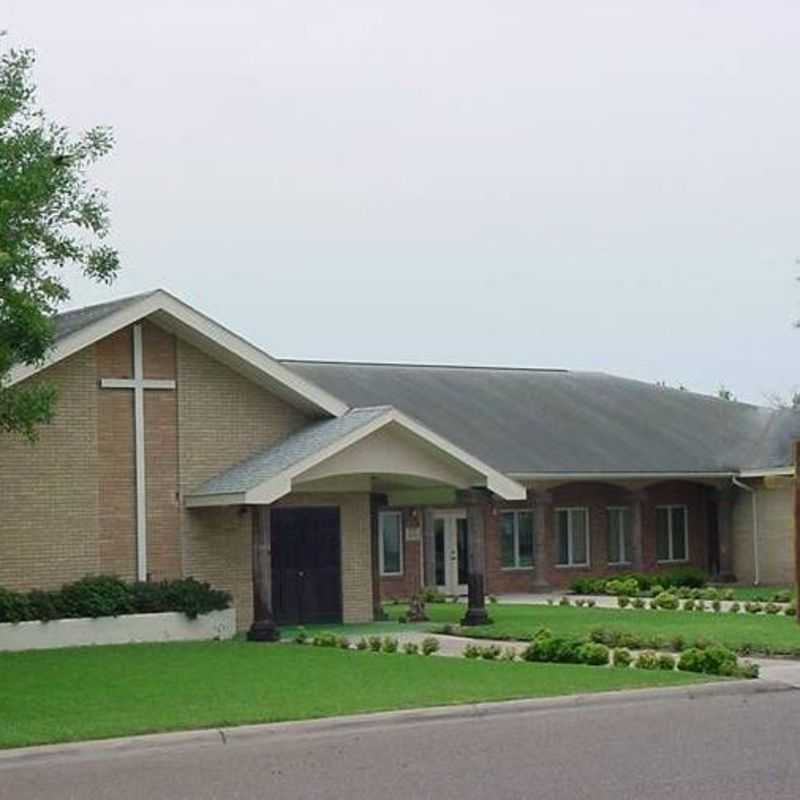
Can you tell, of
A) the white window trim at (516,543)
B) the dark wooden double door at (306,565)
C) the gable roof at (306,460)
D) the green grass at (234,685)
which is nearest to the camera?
the green grass at (234,685)

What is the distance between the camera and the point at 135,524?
26156 mm

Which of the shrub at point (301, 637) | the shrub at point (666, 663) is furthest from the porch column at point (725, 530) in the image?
the shrub at point (666, 663)

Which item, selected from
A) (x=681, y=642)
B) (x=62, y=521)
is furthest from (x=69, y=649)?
(x=681, y=642)

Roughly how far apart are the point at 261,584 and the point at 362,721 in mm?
10448

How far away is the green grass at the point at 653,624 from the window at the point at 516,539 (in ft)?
27.8

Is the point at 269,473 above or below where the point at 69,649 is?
above

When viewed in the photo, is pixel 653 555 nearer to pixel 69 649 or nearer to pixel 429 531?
pixel 429 531

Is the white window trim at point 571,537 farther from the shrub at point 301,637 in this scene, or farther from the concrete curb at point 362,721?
the concrete curb at point 362,721

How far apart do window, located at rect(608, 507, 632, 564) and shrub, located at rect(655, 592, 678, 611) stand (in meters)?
10.8

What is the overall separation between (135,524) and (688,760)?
50.4 ft

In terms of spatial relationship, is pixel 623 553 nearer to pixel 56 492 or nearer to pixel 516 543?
pixel 516 543

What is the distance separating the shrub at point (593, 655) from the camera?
19.7 meters

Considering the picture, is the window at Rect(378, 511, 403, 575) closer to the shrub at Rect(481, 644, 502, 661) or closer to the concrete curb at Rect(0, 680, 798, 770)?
the shrub at Rect(481, 644, 502, 661)

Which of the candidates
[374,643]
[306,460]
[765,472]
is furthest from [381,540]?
[374,643]
